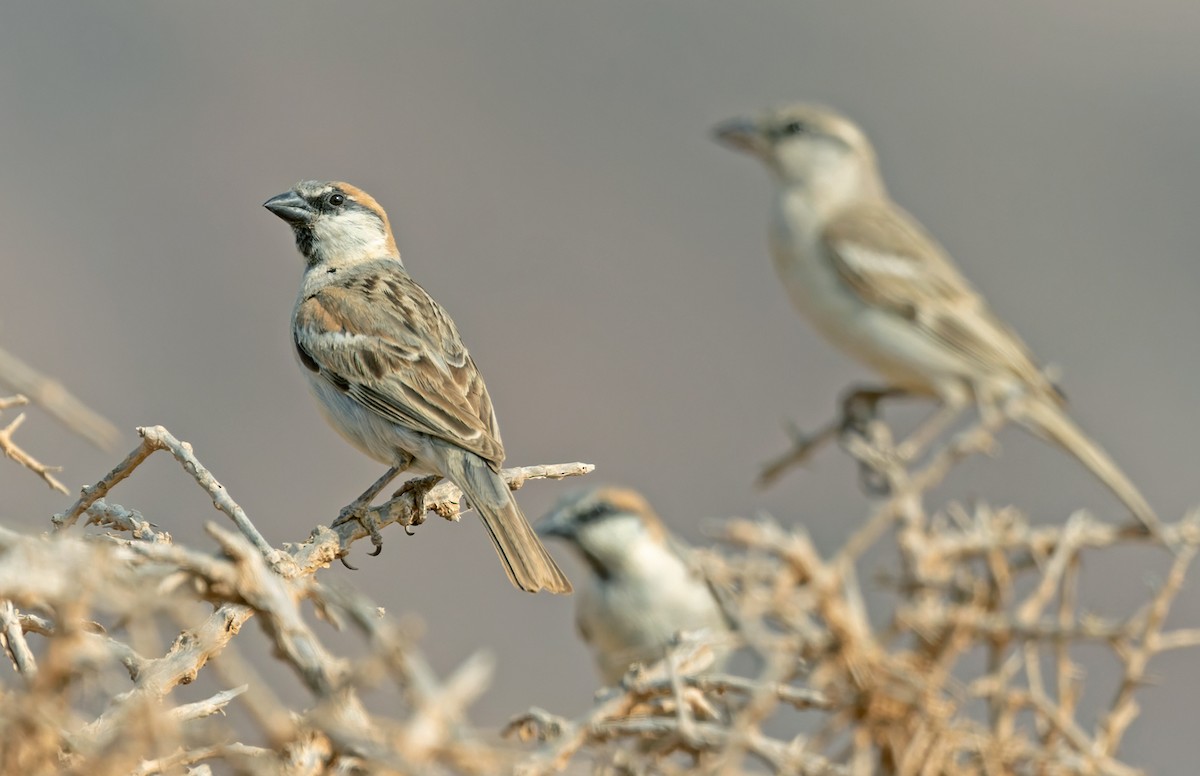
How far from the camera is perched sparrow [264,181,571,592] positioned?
5.36 meters

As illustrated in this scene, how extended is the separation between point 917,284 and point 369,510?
3.41 meters

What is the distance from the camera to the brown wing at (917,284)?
2068 mm

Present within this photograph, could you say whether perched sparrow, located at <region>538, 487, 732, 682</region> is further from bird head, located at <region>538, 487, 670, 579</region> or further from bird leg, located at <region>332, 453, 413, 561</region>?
bird leg, located at <region>332, 453, 413, 561</region>

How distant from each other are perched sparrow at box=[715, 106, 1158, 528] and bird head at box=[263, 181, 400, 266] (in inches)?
190

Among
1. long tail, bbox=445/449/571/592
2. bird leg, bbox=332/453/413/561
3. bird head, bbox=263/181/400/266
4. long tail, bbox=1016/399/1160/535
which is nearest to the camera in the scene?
long tail, bbox=1016/399/1160/535

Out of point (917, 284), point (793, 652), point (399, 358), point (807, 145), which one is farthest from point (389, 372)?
point (793, 652)

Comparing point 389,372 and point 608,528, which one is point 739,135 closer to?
point 608,528

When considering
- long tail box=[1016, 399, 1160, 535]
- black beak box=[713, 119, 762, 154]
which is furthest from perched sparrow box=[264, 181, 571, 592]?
long tail box=[1016, 399, 1160, 535]

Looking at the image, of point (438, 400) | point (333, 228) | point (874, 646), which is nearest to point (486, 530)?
point (438, 400)

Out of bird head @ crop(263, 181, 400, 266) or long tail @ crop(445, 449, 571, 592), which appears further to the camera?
bird head @ crop(263, 181, 400, 266)

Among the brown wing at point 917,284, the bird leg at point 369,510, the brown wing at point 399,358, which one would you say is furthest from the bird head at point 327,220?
the brown wing at point 917,284

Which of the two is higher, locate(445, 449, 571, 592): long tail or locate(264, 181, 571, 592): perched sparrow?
locate(264, 181, 571, 592): perched sparrow

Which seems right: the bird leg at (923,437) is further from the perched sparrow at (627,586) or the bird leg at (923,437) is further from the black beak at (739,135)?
the perched sparrow at (627,586)

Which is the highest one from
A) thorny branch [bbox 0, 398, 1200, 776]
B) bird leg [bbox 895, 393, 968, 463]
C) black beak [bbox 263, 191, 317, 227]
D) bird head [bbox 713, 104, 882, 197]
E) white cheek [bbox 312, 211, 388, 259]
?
black beak [bbox 263, 191, 317, 227]
